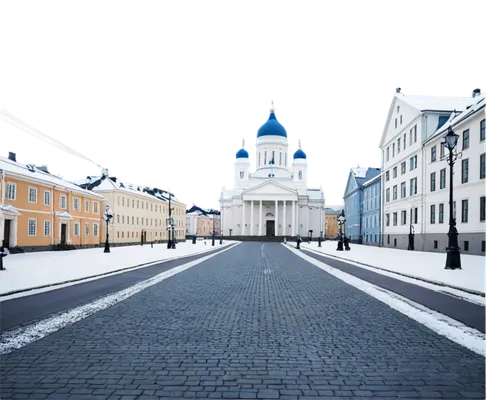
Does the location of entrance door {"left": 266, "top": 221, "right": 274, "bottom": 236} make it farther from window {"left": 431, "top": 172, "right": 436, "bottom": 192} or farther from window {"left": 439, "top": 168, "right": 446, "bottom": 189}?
window {"left": 439, "top": 168, "right": 446, "bottom": 189}

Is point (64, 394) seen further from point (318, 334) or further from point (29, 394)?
point (318, 334)

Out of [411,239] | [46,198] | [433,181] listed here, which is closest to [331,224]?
[411,239]

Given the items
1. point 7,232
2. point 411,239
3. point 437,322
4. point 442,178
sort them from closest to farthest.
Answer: point 437,322
point 7,232
point 442,178
point 411,239

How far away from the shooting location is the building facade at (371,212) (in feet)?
178

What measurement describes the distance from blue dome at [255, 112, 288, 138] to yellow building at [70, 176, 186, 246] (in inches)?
1493

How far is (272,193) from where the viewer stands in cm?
9900

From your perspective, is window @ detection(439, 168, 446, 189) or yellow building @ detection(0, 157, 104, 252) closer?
yellow building @ detection(0, 157, 104, 252)

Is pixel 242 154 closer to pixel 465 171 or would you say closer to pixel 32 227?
pixel 32 227

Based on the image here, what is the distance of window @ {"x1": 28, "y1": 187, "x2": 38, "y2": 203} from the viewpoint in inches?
1364

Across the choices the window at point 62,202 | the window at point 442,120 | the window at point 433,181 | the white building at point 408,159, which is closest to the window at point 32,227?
the window at point 62,202

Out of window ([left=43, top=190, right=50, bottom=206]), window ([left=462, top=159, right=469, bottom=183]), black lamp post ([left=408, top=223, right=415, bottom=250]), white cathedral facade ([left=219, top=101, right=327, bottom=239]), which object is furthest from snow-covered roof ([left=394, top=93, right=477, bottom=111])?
white cathedral facade ([left=219, top=101, right=327, bottom=239])

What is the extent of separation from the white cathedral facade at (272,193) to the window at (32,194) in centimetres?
6425

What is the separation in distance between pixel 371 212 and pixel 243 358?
54.6 meters

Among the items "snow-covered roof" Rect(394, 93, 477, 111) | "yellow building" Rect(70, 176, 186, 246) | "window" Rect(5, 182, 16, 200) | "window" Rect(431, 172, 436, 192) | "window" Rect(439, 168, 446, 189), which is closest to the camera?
"window" Rect(5, 182, 16, 200)
